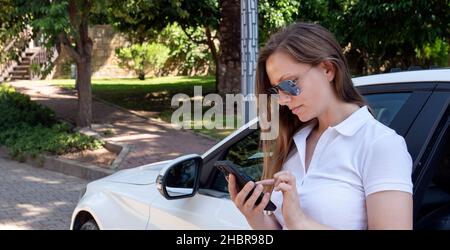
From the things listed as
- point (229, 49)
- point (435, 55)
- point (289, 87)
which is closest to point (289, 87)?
point (289, 87)

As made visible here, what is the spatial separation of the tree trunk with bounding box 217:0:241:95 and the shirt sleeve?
11719mm

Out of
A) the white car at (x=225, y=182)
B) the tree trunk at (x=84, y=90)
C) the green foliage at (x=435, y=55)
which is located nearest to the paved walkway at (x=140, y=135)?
the tree trunk at (x=84, y=90)

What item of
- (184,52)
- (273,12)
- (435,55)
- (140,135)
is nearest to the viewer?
(140,135)

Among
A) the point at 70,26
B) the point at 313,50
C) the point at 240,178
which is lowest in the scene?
the point at 240,178

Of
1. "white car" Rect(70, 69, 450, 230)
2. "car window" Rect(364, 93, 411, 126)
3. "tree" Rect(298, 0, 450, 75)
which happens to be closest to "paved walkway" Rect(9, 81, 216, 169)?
"tree" Rect(298, 0, 450, 75)

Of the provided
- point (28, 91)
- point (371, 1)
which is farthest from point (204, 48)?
point (371, 1)

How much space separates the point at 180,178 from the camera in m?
3.02

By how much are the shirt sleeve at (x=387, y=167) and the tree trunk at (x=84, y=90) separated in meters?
10.0

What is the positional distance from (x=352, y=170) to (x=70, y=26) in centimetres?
816

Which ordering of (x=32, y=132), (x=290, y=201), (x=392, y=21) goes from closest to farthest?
(x=290, y=201), (x=392, y=21), (x=32, y=132)

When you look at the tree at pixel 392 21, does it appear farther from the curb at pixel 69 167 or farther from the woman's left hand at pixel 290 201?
the woman's left hand at pixel 290 201

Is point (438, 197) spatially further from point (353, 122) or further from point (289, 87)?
point (289, 87)

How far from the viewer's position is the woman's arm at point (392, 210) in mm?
1646
